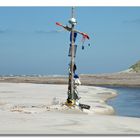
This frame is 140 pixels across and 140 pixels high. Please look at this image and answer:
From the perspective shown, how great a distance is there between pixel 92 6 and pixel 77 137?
401cm

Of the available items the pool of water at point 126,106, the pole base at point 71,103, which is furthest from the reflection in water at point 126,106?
the pole base at point 71,103

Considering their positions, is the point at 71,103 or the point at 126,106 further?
the point at 126,106

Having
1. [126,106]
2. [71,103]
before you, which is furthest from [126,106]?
[71,103]

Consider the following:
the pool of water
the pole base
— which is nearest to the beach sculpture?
the pole base

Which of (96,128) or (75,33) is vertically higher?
(75,33)

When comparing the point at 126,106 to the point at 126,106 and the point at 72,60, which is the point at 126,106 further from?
the point at 72,60

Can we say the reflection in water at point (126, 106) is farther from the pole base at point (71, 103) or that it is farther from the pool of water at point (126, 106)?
the pole base at point (71, 103)

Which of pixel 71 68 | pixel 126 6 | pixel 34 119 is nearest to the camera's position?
pixel 126 6

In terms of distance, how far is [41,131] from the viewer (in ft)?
51.5

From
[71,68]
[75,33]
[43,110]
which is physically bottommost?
[43,110]

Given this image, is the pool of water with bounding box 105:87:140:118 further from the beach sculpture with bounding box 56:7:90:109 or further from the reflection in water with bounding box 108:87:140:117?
the beach sculpture with bounding box 56:7:90:109

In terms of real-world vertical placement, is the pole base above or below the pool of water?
above
